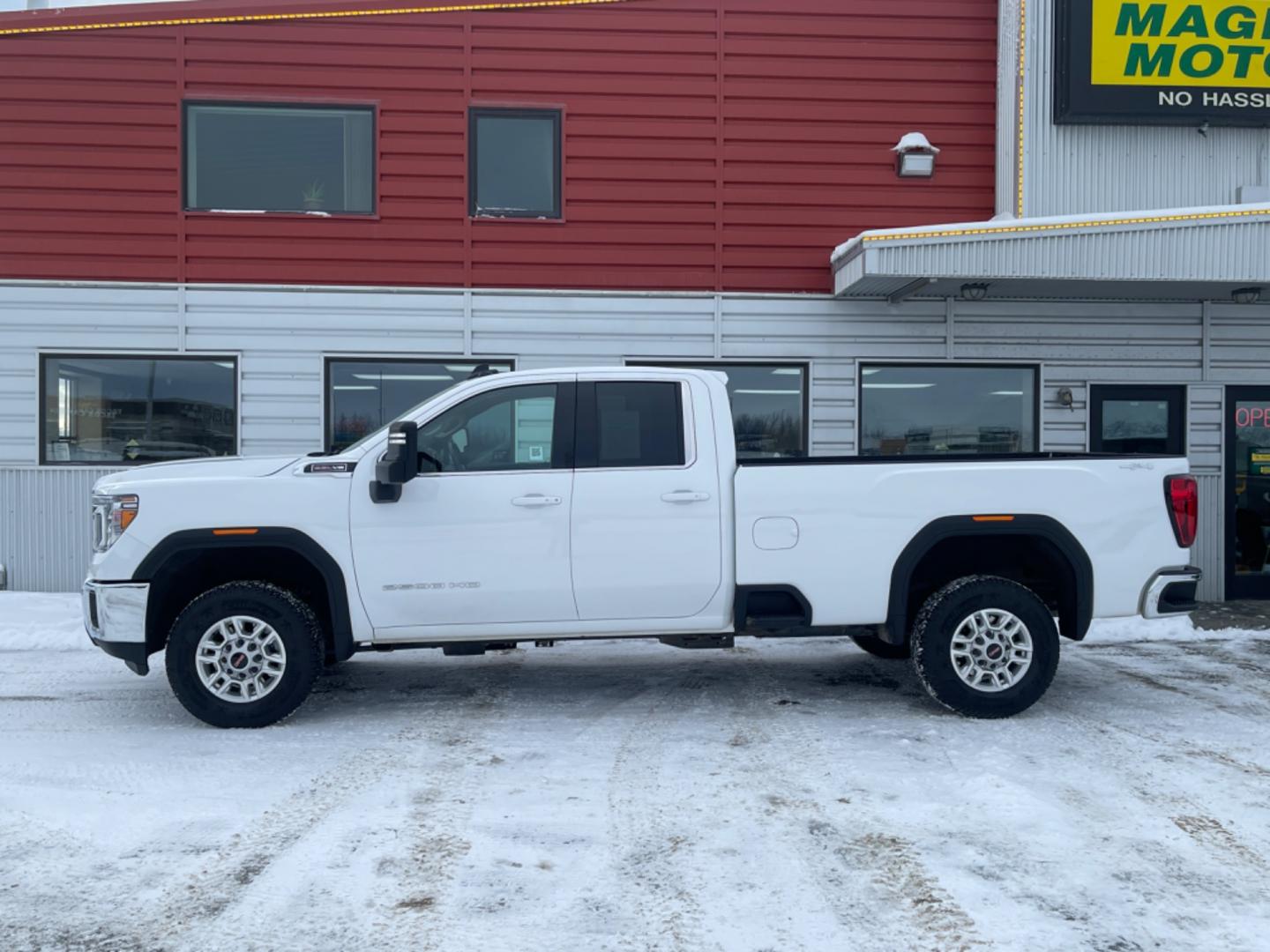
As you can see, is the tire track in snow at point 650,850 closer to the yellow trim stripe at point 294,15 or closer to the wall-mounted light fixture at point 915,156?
the wall-mounted light fixture at point 915,156

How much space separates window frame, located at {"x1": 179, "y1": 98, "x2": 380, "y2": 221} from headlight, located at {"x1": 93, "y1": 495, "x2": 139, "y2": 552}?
223 inches

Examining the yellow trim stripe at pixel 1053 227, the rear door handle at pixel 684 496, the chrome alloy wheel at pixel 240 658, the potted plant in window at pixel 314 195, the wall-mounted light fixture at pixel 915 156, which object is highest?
the wall-mounted light fixture at pixel 915 156

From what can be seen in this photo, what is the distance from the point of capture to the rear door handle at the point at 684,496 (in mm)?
6281

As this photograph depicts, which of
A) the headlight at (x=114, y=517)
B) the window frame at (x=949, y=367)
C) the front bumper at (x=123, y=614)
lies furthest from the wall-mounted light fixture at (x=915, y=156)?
the front bumper at (x=123, y=614)

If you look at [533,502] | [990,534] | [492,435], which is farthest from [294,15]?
[990,534]

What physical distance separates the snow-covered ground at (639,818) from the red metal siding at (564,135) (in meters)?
5.18

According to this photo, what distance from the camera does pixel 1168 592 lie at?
6418 millimetres

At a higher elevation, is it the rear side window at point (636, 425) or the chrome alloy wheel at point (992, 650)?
Result: the rear side window at point (636, 425)

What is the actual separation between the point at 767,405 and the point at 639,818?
7315 mm

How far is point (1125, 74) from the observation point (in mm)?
11203

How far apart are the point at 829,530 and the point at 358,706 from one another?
9.85 feet

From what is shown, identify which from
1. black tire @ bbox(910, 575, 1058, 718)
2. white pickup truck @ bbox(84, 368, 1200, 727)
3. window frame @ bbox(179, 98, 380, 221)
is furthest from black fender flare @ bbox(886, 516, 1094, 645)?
window frame @ bbox(179, 98, 380, 221)

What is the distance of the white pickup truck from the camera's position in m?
6.11

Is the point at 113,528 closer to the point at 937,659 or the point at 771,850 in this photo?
the point at 771,850
